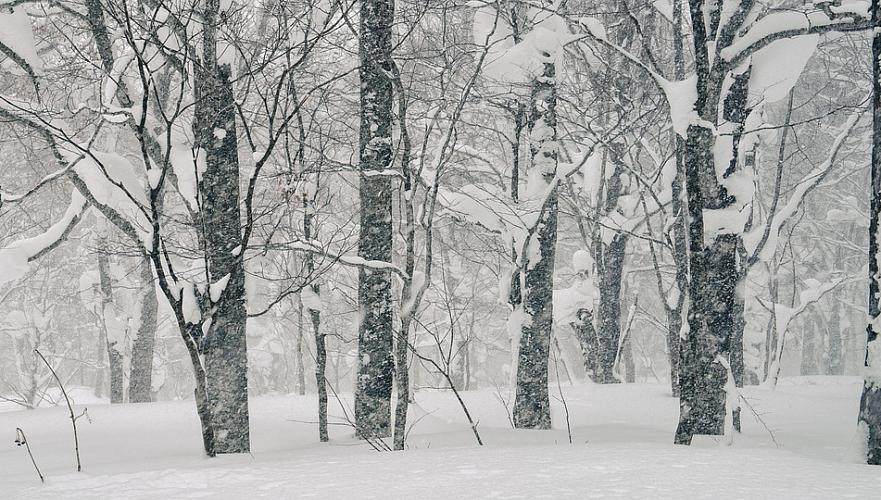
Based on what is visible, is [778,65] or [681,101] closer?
[681,101]

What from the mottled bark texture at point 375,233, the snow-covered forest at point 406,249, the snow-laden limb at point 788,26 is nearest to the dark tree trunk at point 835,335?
the snow-covered forest at point 406,249

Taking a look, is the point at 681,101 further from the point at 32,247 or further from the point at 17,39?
the point at 32,247

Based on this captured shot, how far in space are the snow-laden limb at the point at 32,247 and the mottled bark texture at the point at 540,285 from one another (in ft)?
16.2

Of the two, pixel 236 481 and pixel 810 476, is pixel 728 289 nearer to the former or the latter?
pixel 810 476

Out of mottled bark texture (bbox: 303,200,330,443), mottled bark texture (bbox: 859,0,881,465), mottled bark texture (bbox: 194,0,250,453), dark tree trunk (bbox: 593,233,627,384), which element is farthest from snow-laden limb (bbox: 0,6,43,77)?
dark tree trunk (bbox: 593,233,627,384)

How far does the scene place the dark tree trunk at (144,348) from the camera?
12.2 metres

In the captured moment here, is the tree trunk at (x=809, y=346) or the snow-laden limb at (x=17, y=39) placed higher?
the snow-laden limb at (x=17, y=39)

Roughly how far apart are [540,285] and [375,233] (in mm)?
2395

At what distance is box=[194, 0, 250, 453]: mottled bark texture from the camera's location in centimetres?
538

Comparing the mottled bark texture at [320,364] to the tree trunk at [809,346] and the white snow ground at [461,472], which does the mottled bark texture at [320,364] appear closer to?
Result: the white snow ground at [461,472]

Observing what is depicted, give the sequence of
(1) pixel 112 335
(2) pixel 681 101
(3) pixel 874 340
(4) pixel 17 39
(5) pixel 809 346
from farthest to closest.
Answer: (5) pixel 809 346 → (1) pixel 112 335 → (4) pixel 17 39 → (2) pixel 681 101 → (3) pixel 874 340

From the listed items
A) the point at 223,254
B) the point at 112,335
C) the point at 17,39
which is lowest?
the point at 112,335

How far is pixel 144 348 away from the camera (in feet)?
40.8

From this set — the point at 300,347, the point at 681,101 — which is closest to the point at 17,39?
the point at 681,101
